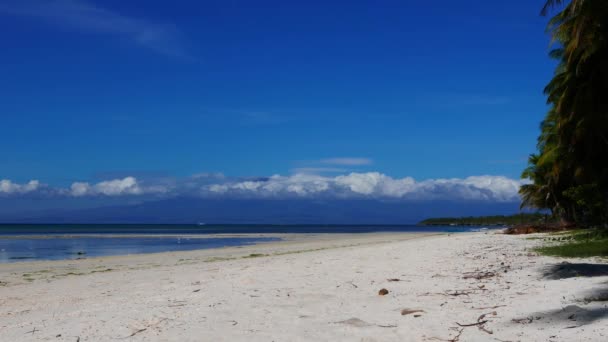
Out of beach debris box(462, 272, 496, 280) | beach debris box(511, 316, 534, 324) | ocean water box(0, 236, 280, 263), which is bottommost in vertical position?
ocean water box(0, 236, 280, 263)

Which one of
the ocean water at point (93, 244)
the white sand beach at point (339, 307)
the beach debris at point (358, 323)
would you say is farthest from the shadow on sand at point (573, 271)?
the ocean water at point (93, 244)

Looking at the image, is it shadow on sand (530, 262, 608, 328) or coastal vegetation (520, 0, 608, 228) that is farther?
coastal vegetation (520, 0, 608, 228)

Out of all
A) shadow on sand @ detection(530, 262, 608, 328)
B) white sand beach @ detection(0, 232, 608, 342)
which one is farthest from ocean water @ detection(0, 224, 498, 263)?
shadow on sand @ detection(530, 262, 608, 328)

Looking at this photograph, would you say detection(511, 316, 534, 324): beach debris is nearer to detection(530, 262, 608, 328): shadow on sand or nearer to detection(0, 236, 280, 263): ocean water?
detection(530, 262, 608, 328): shadow on sand

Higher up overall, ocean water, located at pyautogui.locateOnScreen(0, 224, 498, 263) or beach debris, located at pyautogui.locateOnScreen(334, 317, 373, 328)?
beach debris, located at pyautogui.locateOnScreen(334, 317, 373, 328)

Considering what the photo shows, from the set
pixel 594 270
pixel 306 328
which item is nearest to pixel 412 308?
pixel 306 328

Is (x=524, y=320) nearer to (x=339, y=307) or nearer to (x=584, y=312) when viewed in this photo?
(x=584, y=312)

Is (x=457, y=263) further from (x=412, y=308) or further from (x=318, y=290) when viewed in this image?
(x=412, y=308)

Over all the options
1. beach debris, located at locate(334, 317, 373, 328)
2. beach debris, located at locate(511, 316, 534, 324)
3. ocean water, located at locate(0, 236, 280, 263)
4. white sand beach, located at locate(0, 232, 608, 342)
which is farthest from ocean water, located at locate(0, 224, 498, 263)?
beach debris, located at locate(511, 316, 534, 324)

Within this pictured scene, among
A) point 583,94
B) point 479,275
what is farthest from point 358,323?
point 583,94

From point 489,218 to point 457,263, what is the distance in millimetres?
166043

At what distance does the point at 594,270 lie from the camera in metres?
10.0

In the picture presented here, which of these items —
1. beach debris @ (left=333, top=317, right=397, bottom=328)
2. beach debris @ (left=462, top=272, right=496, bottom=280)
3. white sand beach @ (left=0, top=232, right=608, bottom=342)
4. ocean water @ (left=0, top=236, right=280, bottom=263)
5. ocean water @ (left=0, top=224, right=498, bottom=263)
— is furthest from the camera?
ocean water @ (left=0, top=224, right=498, bottom=263)

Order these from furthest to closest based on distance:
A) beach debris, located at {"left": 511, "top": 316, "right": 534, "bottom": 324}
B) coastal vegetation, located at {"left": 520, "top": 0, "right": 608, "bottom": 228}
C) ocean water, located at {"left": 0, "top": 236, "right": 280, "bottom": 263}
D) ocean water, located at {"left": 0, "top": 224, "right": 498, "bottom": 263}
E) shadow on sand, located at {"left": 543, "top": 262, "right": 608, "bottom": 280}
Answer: ocean water, located at {"left": 0, "top": 224, "right": 498, "bottom": 263} < ocean water, located at {"left": 0, "top": 236, "right": 280, "bottom": 263} < coastal vegetation, located at {"left": 520, "top": 0, "right": 608, "bottom": 228} < shadow on sand, located at {"left": 543, "top": 262, "right": 608, "bottom": 280} < beach debris, located at {"left": 511, "top": 316, "right": 534, "bottom": 324}
